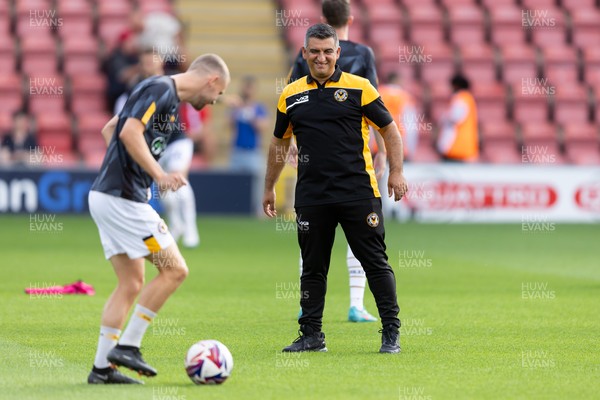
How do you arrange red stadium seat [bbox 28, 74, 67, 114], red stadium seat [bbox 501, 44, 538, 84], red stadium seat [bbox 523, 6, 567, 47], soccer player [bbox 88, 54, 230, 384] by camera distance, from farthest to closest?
red stadium seat [bbox 523, 6, 567, 47] < red stadium seat [bbox 501, 44, 538, 84] < red stadium seat [bbox 28, 74, 67, 114] < soccer player [bbox 88, 54, 230, 384]

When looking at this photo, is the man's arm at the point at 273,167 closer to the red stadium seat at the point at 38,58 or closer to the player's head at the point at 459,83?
the player's head at the point at 459,83

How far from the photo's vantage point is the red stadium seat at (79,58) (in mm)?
24109

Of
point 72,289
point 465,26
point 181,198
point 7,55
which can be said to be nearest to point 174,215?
point 181,198

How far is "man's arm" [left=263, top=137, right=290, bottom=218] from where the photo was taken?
28.4 ft

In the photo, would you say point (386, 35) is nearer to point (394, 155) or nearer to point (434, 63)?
point (434, 63)

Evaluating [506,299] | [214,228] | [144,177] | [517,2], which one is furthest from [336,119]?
[517,2]

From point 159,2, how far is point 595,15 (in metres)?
9.51

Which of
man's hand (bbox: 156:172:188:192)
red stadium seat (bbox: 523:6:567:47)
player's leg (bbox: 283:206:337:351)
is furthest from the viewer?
red stadium seat (bbox: 523:6:567:47)

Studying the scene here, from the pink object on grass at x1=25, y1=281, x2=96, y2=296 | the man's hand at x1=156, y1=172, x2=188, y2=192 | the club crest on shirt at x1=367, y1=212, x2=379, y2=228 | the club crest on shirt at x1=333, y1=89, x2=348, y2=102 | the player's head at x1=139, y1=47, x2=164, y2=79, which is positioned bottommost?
the pink object on grass at x1=25, y1=281, x2=96, y2=296

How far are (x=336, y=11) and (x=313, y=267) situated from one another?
88.1 inches

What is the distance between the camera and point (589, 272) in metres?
14.5

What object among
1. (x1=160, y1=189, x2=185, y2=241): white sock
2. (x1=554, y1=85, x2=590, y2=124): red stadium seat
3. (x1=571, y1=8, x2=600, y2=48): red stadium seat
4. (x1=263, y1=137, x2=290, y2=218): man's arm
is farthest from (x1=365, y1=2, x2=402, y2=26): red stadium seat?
(x1=263, y1=137, x2=290, y2=218): man's arm

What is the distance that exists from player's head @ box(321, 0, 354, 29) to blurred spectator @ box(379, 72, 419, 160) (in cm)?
1046

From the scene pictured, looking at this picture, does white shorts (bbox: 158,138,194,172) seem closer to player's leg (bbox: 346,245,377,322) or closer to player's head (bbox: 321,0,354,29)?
player's leg (bbox: 346,245,377,322)
